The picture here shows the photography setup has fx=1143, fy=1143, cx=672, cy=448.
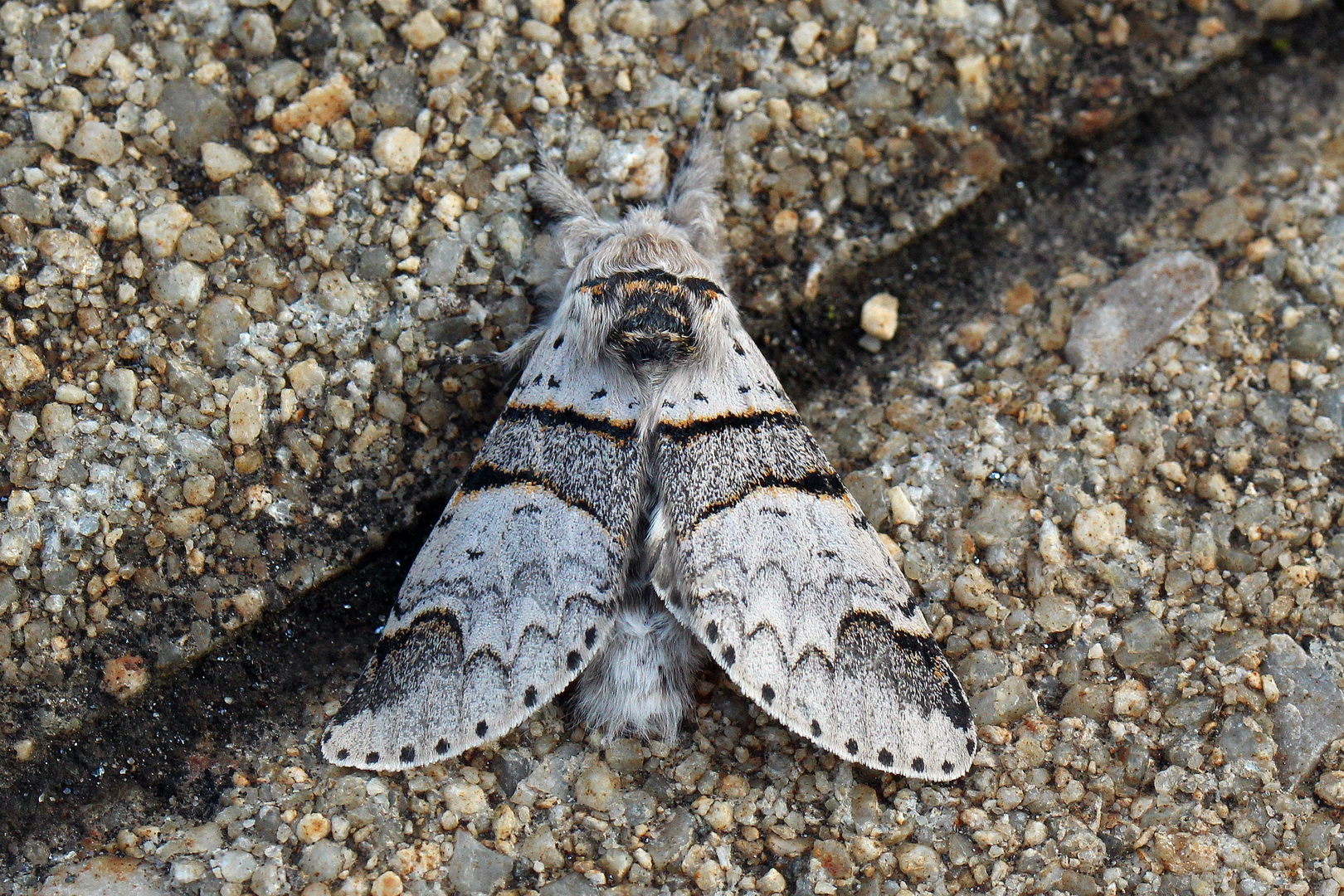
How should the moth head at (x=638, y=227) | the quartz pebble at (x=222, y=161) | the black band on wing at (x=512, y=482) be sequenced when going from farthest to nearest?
the moth head at (x=638, y=227) → the quartz pebble at (x=222, y=161) → the black band on wing at (x=512, y=482)

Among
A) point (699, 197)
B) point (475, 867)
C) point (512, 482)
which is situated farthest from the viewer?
point (699, 197)

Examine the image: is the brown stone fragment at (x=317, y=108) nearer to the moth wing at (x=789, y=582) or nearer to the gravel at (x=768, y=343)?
the gravel at (x=768, y=343)

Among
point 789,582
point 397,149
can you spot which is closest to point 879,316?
point 789,582

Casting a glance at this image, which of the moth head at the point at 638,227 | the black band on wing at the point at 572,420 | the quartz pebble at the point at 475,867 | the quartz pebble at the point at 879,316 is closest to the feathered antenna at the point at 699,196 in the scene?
the moth head at the point at 638,227

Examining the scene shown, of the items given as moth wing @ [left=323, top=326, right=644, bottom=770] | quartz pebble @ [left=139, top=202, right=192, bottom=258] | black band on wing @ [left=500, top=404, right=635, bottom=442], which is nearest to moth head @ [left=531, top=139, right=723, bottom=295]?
moth wing @ [left=323, top=326, right=644, bottom=770]

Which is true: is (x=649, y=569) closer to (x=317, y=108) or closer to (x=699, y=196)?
(x=699, y=196)

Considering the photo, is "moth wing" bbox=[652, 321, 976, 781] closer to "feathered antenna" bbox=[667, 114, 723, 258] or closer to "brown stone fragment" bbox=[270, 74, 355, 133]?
"feathered antenna" bbox=[667, 114, 723, 258]

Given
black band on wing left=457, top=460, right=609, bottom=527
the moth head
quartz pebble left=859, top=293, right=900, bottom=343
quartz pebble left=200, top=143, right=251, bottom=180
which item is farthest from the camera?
quartz pebble left=859, top=293, right=900, bottom=343

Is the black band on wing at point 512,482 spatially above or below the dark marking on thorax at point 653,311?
below
